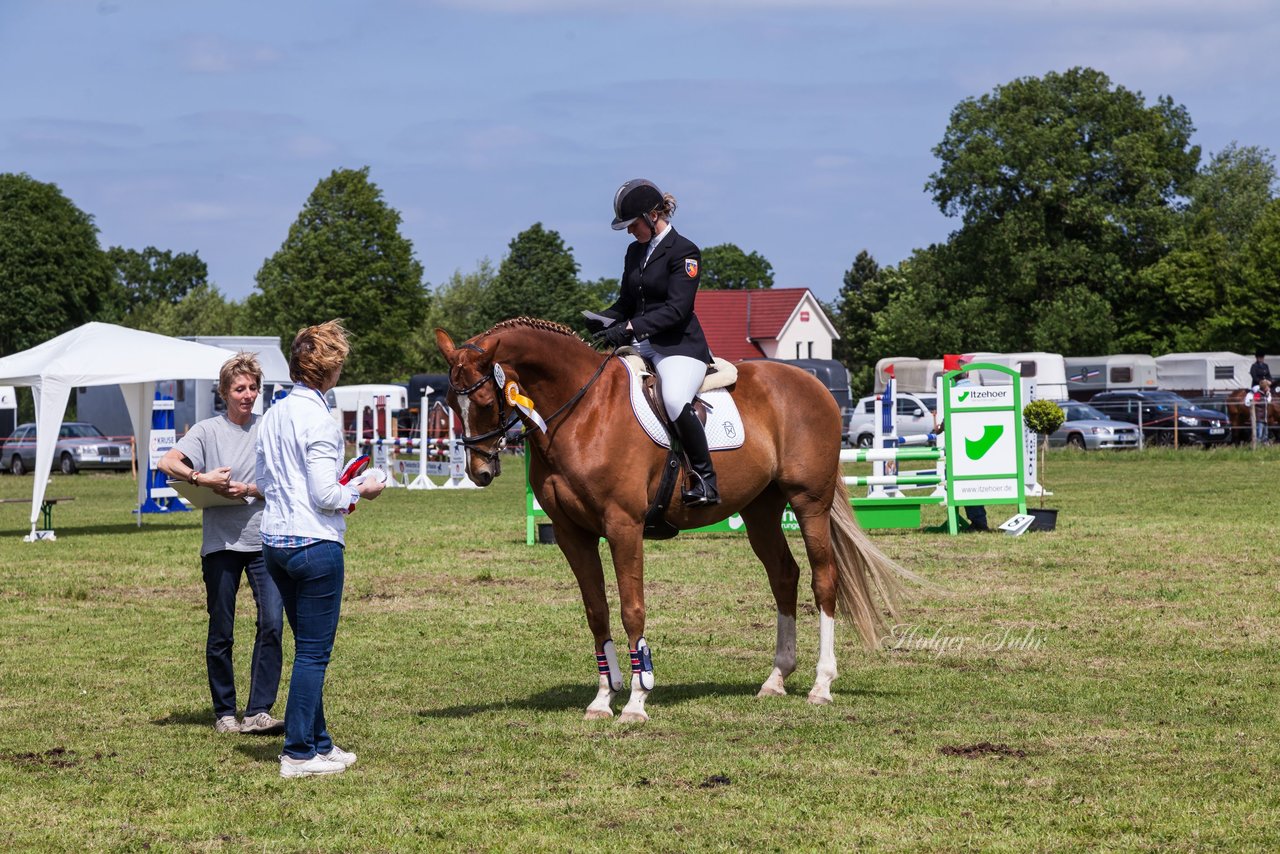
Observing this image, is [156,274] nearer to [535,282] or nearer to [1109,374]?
[535,282]

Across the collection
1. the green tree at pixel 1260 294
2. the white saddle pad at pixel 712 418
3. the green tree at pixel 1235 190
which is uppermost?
the green tree at pixel 1235 190

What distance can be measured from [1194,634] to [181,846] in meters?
6.77

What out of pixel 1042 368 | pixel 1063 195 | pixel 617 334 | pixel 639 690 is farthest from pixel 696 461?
pixel 1063 195

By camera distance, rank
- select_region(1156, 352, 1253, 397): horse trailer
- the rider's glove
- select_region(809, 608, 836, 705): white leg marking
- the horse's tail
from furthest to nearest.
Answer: select_region(1156, 352, 1253, 397): horse trailer → the horse's tail → select_region(809, 608, 836, 705): white leg marking → the rider's glove

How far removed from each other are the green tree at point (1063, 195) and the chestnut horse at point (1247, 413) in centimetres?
1947

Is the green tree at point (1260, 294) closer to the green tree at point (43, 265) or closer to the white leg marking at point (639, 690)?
the green tree at point (43, 265)

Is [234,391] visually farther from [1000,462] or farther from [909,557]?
[1000,462]

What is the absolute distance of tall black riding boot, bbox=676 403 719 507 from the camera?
7.63m

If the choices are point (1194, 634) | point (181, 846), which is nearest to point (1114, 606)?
point (1194, 634)

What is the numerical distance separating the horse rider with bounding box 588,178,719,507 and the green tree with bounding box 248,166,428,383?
185 feet

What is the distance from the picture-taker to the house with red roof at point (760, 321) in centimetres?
8062
